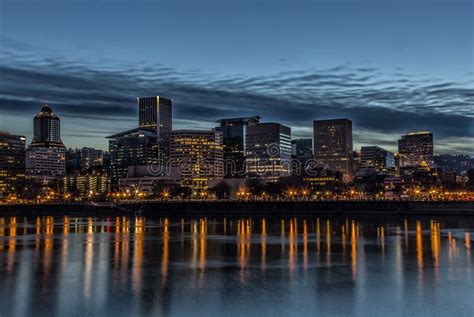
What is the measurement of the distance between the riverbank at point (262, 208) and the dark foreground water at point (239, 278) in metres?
64.0

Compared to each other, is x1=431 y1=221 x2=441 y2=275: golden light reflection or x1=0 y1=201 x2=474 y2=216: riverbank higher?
x1=0 y1=201 x2=474 y2=216: riverbank

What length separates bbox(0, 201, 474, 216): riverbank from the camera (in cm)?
12438

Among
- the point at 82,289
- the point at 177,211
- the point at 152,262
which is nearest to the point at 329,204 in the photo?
the point at 177,211

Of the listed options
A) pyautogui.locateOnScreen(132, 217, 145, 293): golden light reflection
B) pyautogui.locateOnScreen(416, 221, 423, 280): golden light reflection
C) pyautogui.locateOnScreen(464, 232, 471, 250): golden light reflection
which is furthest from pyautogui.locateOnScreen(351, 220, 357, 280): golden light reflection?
pyautogui.locateOnScreen(132, 217, 145, 293): golden light reflection

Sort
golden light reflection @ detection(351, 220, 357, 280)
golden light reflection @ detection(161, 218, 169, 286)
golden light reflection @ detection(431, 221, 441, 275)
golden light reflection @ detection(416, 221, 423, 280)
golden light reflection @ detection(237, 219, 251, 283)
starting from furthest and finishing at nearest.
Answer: golden light reflection @ detection(431, 221, 441, 275)
golden light reflection @ detection(237, 219, 251, 283)
golden light reflection @ detection(416, 221, 423, 280)
golden light reflection @ detection(351, 220, 357, 280)
golden light reflection @ detection(161, 218, 169, 286)

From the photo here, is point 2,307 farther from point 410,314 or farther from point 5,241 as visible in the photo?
point 5,241

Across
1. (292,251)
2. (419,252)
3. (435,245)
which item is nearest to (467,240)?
(435,245)

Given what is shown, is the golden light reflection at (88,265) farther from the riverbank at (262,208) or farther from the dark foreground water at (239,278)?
the riverbank at (262,208)

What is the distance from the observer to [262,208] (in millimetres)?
142000

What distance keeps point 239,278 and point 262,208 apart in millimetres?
105136

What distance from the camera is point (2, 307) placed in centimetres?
2873

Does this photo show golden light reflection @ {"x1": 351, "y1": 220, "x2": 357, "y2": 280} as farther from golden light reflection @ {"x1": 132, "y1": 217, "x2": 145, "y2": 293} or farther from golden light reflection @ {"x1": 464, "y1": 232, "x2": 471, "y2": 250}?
golden light reflection @ {"x1": 132, "y1": 217, "x2": 145, "y2": 293}

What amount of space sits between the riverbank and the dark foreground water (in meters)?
64.0

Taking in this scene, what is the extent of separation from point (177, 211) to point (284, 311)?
12221cm
